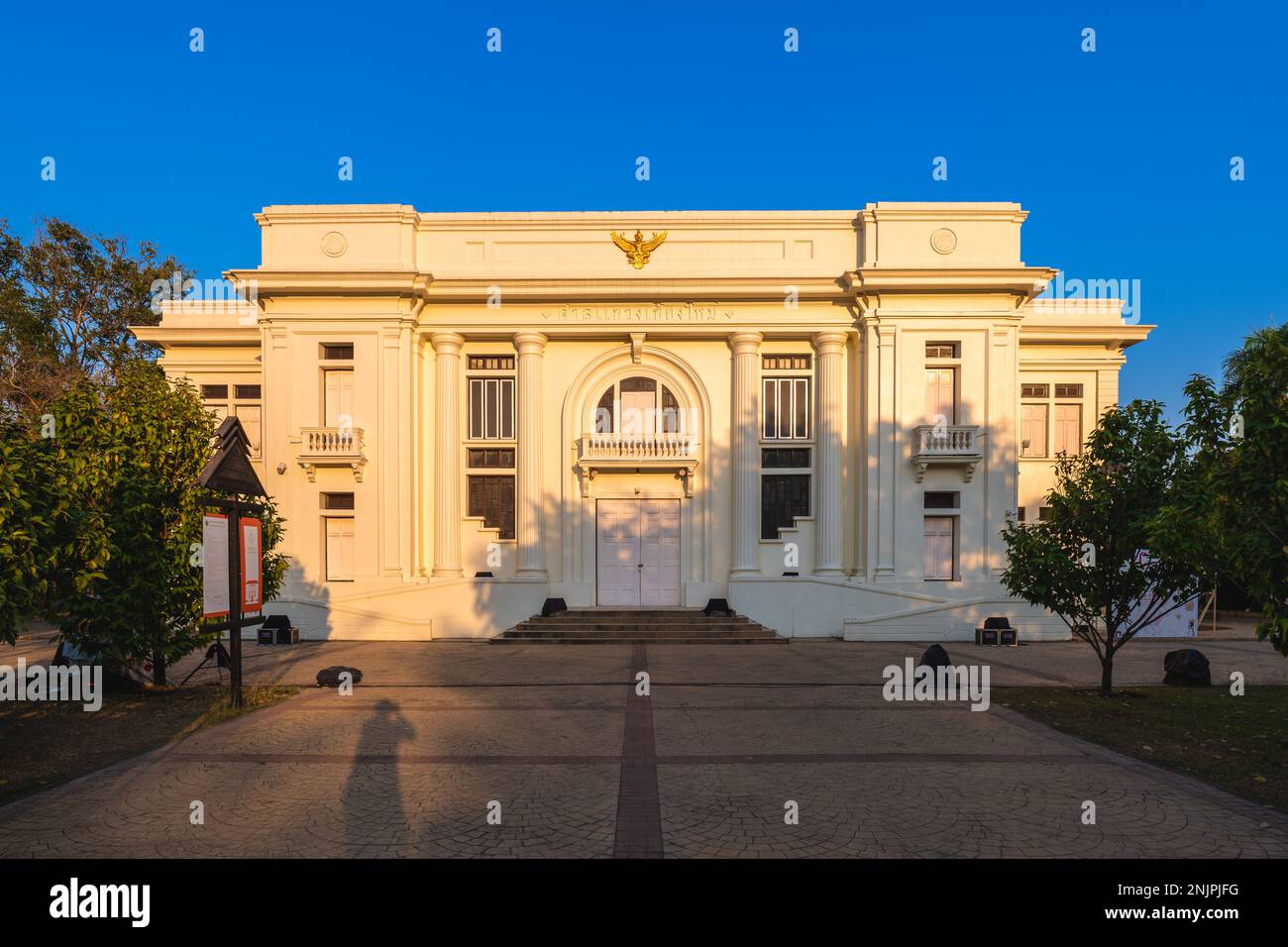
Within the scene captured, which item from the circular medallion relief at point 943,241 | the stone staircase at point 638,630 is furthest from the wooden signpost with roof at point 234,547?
the circular medallion relief at point 943,241

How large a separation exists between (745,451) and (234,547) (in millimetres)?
15859

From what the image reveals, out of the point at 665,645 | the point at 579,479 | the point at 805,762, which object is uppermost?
the point at 579,479

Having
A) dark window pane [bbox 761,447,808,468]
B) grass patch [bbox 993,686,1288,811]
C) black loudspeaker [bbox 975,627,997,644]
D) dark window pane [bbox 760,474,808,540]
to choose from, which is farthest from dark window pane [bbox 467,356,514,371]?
grass patch [bbox 993,686,1288,811]

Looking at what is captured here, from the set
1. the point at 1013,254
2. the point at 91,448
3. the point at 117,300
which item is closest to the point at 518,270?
the point at 91,448

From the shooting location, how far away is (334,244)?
22.7 m

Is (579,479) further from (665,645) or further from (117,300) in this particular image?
(117,300)

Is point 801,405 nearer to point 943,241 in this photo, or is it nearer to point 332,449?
point 943,241

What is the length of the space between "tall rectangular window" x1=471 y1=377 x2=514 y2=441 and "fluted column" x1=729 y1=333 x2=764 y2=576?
7.95m

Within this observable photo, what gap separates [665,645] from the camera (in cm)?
1970

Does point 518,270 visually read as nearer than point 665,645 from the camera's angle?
No

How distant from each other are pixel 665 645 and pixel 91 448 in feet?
46.5

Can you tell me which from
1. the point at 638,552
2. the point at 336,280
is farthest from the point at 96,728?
the point at 336,280

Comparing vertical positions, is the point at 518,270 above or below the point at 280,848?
above
